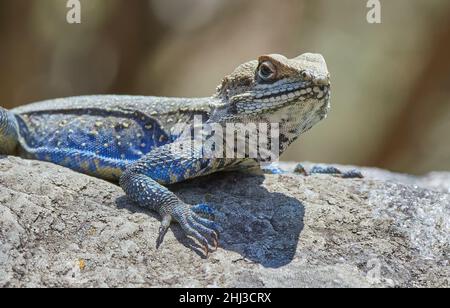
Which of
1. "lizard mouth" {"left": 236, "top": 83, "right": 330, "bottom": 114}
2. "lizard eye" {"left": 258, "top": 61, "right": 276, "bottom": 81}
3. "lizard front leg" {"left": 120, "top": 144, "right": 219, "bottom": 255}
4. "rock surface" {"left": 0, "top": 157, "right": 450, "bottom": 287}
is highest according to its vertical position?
"lizard eye" {"left": 258, "top": 61, "right": 276, "bottom": 81}

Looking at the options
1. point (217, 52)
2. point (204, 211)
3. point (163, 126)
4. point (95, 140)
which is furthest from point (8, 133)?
point (217, 52)

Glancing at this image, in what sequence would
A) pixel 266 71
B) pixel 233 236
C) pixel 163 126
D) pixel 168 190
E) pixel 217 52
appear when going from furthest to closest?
pixel 217 52 < pixel 163 126 < pixel 168 190 < pixel 266 71 < pixel 233 236

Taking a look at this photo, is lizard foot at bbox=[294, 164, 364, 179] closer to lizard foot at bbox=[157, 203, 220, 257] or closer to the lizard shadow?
the lizard shadow

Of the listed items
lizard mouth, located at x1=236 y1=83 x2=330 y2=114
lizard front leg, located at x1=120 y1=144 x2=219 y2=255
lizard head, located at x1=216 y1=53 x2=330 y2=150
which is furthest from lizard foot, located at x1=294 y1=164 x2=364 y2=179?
lizard mouth, located at x1=236 y1=83 x2=330 y2=114

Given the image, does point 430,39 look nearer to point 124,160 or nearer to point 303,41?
point 303,41

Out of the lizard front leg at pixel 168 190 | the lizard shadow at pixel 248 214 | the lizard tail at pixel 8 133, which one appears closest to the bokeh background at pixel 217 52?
the lizard tail at pixel 8 133

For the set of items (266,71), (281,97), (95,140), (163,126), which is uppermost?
(266,71)

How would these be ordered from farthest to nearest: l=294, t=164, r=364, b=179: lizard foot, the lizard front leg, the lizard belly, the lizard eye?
l=294, t=164, r=364, b=179: lizard foot < the lizard belly < the lizard eye < the lizard front leg

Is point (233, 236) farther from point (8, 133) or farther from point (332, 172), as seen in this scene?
point (8, 133)
